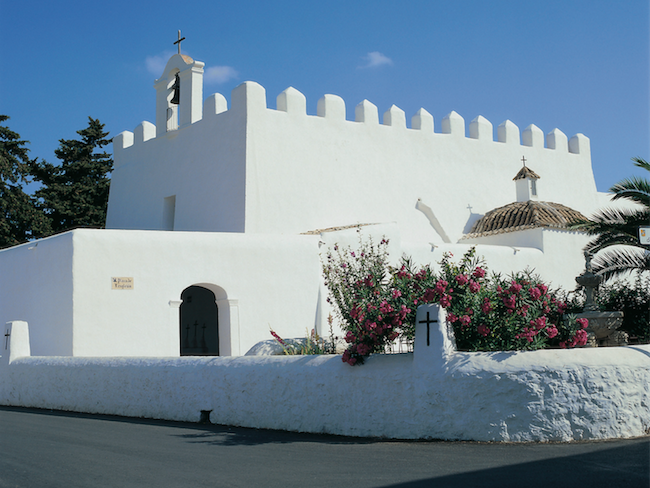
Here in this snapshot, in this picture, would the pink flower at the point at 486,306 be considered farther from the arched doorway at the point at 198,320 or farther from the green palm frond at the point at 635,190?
the arched doorway at the point at 198,320

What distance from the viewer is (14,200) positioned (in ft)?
82.3

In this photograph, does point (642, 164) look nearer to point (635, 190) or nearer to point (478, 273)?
point (635, 190)

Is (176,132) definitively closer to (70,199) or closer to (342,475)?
(70,199)

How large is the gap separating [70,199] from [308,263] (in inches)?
686

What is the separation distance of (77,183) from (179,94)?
36.8 ft

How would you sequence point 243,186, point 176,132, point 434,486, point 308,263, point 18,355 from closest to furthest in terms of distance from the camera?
point 434,486 < point 18,355 < point 308,263 < point 243,186 < point 176,132

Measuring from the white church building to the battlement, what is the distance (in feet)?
0.16

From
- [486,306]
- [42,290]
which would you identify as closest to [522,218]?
[486,306]

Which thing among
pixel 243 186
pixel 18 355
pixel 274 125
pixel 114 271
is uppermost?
pixel 274 125

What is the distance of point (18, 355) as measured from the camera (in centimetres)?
1430

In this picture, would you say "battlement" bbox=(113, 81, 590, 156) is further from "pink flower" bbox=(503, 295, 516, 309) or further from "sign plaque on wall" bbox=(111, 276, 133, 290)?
"pink flower" bbox=(503, 295, 516, 309)

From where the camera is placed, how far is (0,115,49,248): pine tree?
24953 millimetres

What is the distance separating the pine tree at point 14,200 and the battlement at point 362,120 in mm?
4006

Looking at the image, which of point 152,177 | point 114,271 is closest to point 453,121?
point 152,177
